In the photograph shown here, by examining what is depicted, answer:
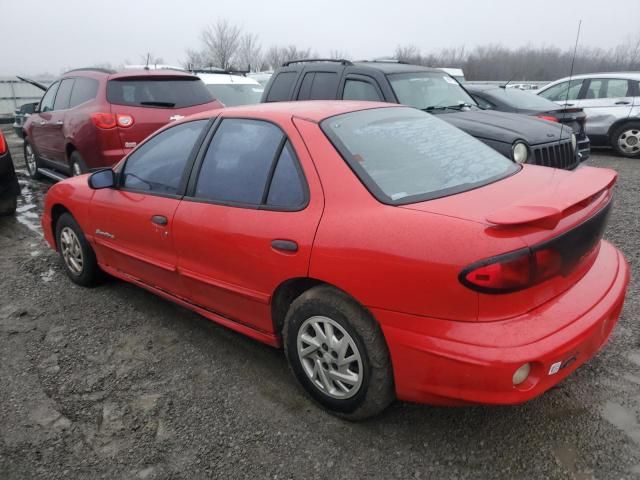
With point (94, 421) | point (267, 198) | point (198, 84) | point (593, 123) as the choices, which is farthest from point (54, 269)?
point (593, 123)

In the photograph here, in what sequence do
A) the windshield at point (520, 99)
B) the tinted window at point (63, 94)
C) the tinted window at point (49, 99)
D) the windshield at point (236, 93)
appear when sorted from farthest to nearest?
the windshield at point (236, 93), the windshield at point (520, 99), the tinted window at point (49, 99), the tinted window at point (63, 94)

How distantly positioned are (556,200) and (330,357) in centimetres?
126

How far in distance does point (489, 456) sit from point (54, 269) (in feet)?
13.5

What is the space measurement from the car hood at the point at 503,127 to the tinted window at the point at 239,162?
3.35 m

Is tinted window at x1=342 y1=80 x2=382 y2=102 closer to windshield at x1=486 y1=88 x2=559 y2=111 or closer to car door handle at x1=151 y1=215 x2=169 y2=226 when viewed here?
Answer: windshield at x1=486 y1=88 x2=559 y2=111

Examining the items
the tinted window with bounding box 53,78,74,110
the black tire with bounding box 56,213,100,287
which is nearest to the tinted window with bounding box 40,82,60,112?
the tinted window with bounding box 53,78,74,110

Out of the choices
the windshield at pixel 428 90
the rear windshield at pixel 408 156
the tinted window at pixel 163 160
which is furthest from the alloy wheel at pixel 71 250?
the windshield at pixel 428 90

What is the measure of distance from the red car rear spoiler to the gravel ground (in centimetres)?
107

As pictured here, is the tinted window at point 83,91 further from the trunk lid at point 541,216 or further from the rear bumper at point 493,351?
the rear bumper at point 493,351

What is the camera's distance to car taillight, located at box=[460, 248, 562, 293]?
203 centimetres

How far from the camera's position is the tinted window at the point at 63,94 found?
24.2ft

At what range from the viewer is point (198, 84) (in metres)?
7.38

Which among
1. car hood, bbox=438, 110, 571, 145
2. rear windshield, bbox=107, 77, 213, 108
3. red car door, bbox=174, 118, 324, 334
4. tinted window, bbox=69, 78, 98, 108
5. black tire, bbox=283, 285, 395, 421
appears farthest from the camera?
tinted window, bbox=69, 78, 98, 108

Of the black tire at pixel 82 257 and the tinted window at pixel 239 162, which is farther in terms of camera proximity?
the black tire at pixel 82 257
